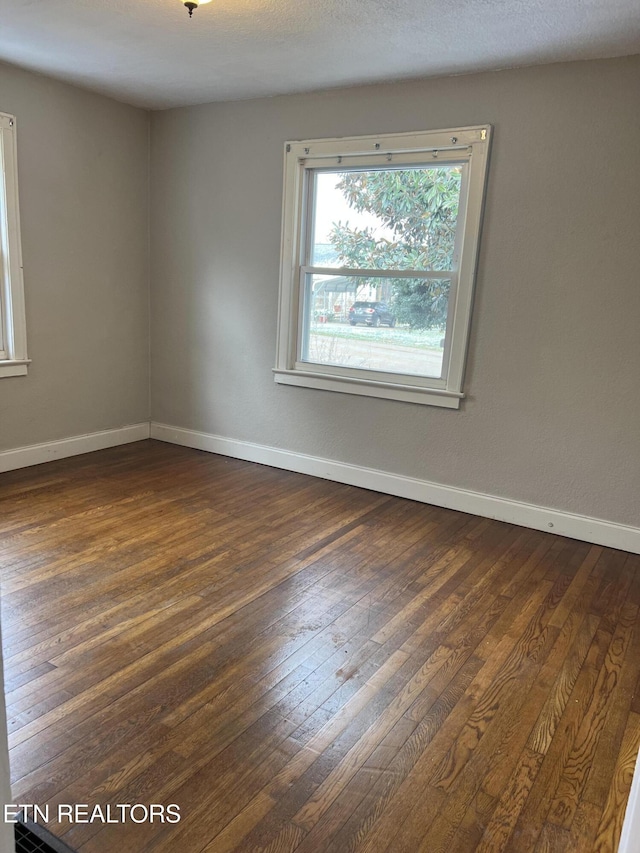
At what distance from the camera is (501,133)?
134 inches

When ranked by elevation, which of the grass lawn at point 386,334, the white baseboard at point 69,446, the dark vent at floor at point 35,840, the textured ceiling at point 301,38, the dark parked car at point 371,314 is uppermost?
the textured ceiling at point 301,38

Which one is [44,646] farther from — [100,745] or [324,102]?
[324,102]

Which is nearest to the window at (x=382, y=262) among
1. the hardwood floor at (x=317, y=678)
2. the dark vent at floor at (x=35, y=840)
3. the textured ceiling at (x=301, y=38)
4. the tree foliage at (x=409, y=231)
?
the tree foliage at (x=409, y=231)

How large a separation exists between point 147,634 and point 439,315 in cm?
253

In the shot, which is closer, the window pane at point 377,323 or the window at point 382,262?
the window at point 382,262

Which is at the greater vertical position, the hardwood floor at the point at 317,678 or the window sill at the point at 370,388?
the window sill at the point at 370,388

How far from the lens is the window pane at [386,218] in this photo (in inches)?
145

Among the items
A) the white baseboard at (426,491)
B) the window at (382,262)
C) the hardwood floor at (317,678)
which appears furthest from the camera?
the window at (382,262)

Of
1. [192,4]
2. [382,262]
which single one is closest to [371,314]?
[382,262]

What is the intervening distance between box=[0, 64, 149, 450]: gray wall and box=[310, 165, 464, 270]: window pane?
61.5 inches

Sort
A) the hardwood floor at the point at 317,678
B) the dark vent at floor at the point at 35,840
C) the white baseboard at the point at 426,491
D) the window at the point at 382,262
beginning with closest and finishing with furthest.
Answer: the dark vent at floor at the point at 35,840, the hardwood floor at the point at 317,678, the white baseboard at the point at 426,491, the window at the point at 382,262

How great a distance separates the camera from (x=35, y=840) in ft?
A: 4.75

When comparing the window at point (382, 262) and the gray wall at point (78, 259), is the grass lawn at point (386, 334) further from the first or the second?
the gray wall at point (78, 259)

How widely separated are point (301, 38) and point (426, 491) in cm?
267
